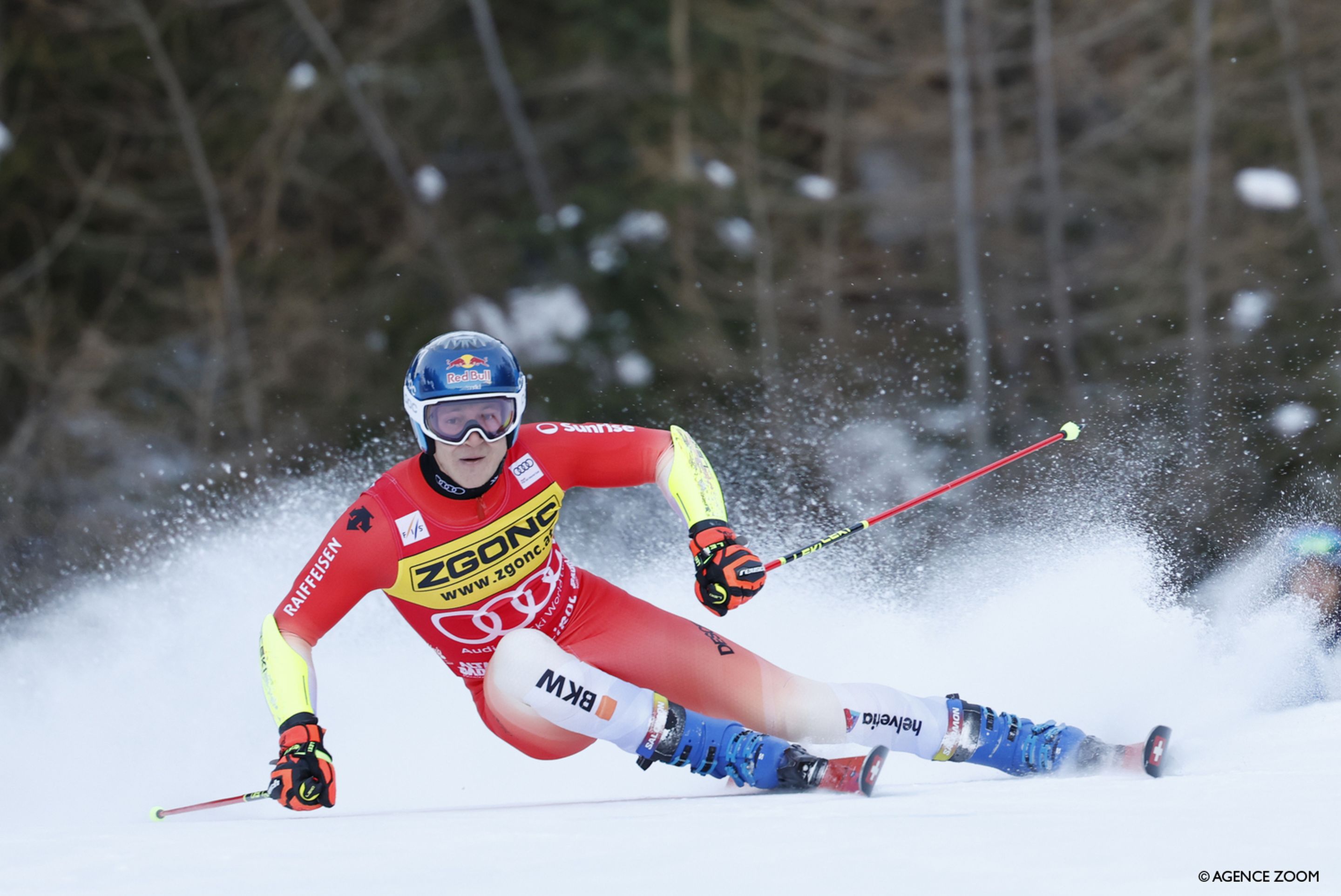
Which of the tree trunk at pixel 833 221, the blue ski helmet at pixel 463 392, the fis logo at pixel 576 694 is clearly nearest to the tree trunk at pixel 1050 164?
the tree trunk at pixel 833 221

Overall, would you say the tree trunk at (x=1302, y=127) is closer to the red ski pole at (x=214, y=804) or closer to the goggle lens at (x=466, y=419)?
the goggle lens at (x=466, y=419)

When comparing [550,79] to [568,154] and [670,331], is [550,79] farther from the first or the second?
[670,331]

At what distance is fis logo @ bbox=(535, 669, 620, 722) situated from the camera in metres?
2.88

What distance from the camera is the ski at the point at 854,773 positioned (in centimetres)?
278

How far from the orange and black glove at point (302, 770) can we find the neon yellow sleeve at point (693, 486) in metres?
0.96

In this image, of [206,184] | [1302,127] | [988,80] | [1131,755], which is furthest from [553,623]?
[206,184]

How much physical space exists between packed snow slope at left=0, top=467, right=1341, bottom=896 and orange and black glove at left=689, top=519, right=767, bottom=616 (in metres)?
0.43

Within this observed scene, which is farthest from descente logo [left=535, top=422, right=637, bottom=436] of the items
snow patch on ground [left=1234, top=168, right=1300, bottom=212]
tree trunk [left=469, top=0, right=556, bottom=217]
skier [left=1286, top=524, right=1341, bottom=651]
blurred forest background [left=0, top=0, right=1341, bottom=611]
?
tree trunk [left=469, top=0, right=556, bottom=217]

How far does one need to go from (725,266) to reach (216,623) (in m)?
8.08

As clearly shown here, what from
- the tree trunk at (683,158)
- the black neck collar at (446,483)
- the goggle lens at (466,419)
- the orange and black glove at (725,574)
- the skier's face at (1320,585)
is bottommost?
the orange and black glove at (725,574)

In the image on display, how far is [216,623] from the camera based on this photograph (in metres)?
5.32

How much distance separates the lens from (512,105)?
1391 cm

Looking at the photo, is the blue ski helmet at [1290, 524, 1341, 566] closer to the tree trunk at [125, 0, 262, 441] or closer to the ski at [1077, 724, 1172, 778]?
the ski at [1077, 724, 1172, 778]

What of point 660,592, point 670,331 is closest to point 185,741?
point 660,592
